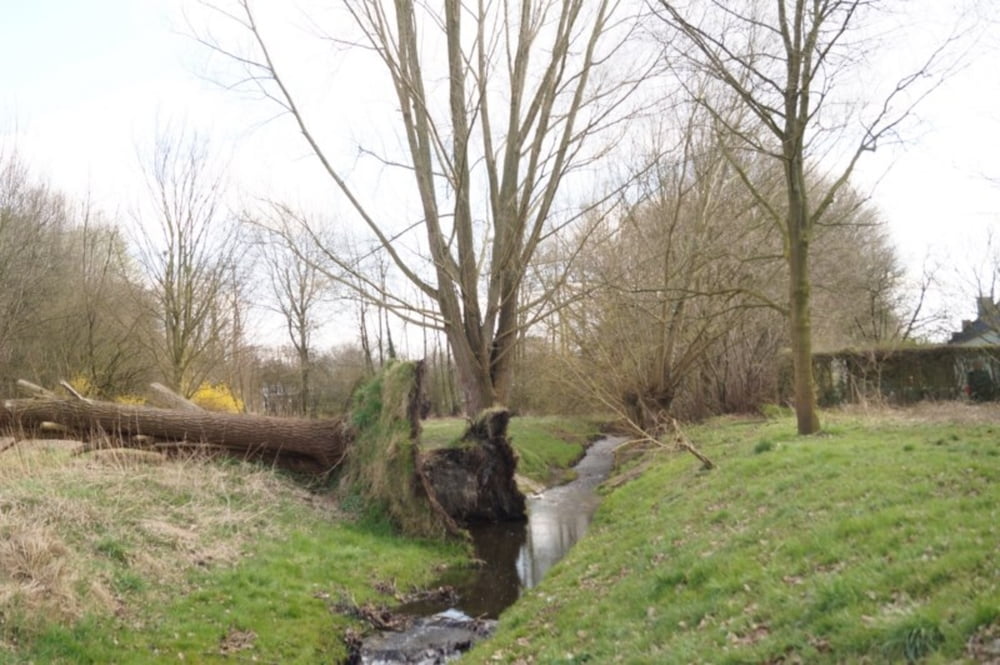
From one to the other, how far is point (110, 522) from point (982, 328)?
120ft

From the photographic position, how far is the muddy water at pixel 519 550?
10.3 meters

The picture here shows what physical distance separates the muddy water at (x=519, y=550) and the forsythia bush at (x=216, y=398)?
15.8m

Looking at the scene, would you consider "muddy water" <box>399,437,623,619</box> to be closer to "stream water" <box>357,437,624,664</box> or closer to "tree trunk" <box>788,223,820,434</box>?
"stream water" <box>357,437,624,664</box>

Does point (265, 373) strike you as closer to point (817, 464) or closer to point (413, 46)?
point (413, 46)

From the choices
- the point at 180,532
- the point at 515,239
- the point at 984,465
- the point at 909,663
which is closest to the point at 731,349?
the point at 515,239

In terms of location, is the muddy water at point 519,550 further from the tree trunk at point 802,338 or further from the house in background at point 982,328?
the house in background at point 982,328

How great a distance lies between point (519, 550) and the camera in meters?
13.2

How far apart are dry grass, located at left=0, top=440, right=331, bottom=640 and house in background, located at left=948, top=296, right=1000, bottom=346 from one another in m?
21.9

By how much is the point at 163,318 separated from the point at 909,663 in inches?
1116

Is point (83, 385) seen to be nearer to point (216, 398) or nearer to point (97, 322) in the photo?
point (97, 322)

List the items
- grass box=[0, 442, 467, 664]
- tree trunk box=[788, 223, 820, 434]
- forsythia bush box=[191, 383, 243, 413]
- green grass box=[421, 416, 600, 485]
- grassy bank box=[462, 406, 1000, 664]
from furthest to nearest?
forsythia bush box=[191, 383, 243, 413] < green grass box=[421, 416, 600, 485] < tree trunk box=[788, 223, 820, 434] < grass box=[0, 442, 467, 664] < grassy bank box=[462, 406, 1000, 664]

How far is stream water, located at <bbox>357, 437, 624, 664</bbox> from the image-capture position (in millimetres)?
8602

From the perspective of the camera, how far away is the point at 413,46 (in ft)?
53.2

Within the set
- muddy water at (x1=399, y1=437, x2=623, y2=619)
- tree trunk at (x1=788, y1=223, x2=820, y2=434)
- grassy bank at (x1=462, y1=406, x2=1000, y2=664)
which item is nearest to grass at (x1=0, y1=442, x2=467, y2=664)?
muddy water at (x1=399, y1=437, x2=623, y2=619)
